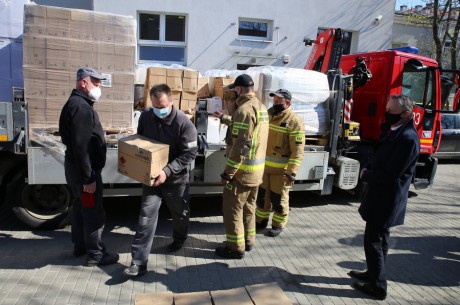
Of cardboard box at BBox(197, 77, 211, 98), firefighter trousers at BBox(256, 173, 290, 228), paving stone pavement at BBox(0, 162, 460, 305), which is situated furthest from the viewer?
cardboard box at BBox(197, 77, 211, 98)

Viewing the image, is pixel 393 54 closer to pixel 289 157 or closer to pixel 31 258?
pixel 289 157

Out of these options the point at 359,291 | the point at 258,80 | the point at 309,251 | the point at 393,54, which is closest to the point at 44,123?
the point at 258,80

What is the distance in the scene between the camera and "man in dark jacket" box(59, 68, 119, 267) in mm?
3557

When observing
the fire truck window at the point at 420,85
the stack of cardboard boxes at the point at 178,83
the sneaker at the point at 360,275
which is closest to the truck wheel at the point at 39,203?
the stack of cardboard boxes at the point at 178,83

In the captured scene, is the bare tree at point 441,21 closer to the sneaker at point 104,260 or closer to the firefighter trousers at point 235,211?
the firefighter trousers at point 235,211

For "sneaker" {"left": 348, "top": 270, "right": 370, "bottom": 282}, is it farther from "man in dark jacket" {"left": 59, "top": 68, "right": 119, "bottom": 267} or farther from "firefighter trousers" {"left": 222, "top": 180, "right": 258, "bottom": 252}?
"man in dark jacket" {"left": 59, "top": 68, "right": 119, "bottom": 267}

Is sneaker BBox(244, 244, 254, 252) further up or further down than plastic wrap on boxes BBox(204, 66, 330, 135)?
further down

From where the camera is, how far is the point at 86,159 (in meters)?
3.59

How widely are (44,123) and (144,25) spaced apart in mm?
8269

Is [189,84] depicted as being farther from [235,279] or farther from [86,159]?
[235,279]

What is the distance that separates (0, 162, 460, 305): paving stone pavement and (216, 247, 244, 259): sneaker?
7 cm

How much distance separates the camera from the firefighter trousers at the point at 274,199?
16.1ft

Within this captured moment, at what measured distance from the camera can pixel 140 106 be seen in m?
5.45

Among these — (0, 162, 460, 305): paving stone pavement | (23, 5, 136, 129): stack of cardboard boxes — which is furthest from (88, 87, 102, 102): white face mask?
(0, 162, 460, 305): paving stone pavement
